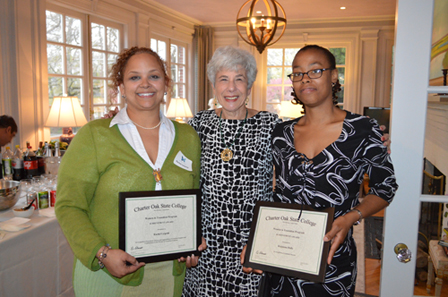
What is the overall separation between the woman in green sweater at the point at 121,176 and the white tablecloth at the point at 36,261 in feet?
2.00

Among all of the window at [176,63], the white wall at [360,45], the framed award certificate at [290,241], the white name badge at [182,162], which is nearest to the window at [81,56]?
the window at [176,63]

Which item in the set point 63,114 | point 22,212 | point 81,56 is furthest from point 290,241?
point 81,56

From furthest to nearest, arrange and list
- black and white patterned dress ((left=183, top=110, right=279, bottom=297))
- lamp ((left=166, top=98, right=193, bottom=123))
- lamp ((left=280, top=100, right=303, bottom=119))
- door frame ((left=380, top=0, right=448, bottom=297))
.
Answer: lamp ((left=280, top=100, right=303, bottom=119)), lamp ((left=166, top=98, right=193, bottom=123)), black and white patterned dress ((left=183, top=110, right=279, bottom=297)), door frame ((left=380, top=0, right=448, bottom=297))

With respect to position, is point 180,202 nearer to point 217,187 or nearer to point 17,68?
point 217,187

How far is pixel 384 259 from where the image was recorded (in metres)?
1.38

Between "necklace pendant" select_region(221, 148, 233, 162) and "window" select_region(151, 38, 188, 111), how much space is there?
5677 millimetres

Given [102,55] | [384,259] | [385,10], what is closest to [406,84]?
[384,259]

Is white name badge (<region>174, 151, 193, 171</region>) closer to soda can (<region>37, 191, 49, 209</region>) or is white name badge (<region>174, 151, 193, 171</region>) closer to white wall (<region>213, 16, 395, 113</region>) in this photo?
soda can (<region>37, 191, 49, 209</region>)

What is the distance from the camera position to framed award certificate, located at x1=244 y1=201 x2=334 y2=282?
116cm

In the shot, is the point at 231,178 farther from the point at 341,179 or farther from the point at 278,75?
the point at 278,75

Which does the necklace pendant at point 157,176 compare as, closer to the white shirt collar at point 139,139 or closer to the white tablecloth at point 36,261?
the white shirt collar at point 139,139

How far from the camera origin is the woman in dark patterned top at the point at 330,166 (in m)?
1.30

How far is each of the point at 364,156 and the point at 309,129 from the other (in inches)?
9.3

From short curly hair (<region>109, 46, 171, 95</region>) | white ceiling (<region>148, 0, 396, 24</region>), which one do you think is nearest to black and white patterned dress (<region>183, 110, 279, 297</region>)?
short curly hair (<region>109, 46, 171, 95</region>)
